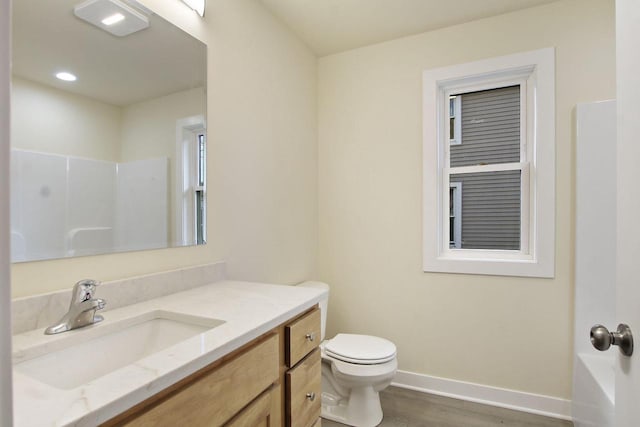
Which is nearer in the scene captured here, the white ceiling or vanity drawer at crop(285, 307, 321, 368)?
vanity drawer at crop(285, 307, 321, 368)

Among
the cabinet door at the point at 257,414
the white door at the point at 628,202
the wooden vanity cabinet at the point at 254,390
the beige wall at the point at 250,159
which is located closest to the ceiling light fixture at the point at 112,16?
the beige wall at the point at 250,159

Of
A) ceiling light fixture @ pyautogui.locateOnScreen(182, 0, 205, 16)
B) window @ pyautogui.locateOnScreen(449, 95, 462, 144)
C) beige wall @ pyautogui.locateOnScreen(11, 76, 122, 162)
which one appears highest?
ceiling light fixture @ pyautogui.locateOnScreen(182, 0, 205, 16)

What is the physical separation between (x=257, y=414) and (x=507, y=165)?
2.07 meters

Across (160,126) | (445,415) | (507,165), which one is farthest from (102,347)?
(507,165)

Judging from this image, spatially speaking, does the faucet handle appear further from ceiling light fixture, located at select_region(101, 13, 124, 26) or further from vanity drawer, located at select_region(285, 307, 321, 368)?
ceiling light fixture, located at select_region(101, 13, 124, 26)

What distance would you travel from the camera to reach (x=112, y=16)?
1118mm

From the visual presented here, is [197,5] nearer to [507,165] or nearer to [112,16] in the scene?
[112,16]

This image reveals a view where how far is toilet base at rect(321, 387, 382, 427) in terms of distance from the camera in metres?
1.85

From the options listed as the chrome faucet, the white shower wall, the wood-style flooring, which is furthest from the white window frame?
the chrome faucet

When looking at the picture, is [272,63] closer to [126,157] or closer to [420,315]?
[126,157]

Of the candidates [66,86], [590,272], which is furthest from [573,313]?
[66,86]

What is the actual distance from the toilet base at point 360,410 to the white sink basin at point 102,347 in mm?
1262

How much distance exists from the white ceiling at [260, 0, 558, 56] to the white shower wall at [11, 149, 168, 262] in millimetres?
1372

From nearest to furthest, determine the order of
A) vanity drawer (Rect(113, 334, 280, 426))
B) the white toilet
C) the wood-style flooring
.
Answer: vanity drawer (Rect(113, 334, 280, 426)) → the white toilet → the wood-style flooring
